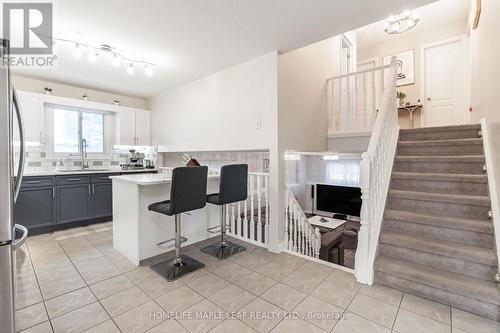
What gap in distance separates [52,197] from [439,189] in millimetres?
5342

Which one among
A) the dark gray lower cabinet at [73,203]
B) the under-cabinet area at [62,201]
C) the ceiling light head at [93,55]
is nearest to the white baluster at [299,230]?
the ceiling light head at [93,55]

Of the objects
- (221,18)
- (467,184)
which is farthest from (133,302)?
(467,184)

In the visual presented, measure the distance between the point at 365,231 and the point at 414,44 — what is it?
538 cm

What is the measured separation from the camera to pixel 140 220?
266 centimetres

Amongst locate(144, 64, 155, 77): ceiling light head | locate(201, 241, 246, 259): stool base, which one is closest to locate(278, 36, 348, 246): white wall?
locate(201, 241, 246, 259): stool base

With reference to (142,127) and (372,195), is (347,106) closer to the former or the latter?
(372,195)

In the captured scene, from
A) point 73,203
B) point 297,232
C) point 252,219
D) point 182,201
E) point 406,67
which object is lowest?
point 297,232

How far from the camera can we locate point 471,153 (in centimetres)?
288

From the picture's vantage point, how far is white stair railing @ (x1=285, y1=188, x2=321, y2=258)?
3.14 metres

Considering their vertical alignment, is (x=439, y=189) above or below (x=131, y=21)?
below

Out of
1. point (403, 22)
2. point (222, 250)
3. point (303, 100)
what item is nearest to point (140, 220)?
point (222, 250)

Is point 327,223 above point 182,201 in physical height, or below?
below

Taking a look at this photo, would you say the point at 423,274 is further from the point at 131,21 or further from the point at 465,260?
the point at 131,21

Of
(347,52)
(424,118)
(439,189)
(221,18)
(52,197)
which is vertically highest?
(347,52)
